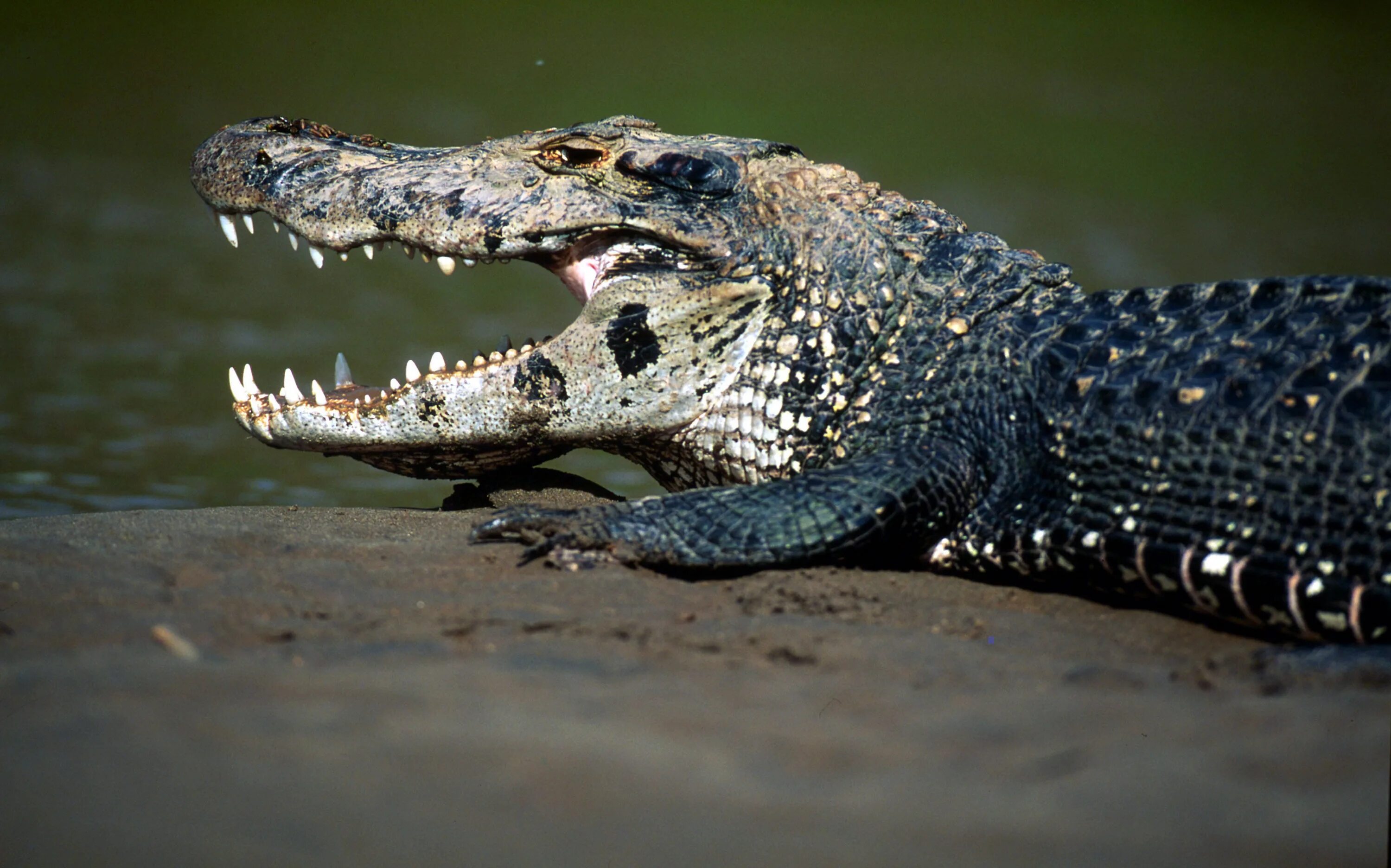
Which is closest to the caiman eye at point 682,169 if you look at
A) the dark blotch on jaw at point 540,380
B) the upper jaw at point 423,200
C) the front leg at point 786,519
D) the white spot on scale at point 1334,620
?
the upper jaw at point 423,200

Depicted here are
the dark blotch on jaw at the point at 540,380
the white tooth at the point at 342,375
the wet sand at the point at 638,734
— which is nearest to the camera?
the wet sand at the point at 638,734

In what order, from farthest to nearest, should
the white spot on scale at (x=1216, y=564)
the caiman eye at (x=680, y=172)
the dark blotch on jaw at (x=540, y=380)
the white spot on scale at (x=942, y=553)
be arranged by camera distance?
the caiman eye at (x=680, y=172), the dark blotch on jaw at (x=540, y=380), the white spot on scale at (x=942, y=553), the white spot on scale at (x=1216, y=564)

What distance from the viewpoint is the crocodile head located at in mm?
3492

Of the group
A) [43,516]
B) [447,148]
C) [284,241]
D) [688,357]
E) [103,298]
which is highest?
[284,241]

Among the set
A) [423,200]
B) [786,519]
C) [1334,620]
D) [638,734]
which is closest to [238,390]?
[423,200]

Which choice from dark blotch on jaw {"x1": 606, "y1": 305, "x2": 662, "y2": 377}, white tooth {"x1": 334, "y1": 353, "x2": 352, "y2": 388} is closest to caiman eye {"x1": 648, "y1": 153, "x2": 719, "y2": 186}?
dark blotch on jaw {"x1": 606, "y1": 305, "x2": 662, "y2": 377}

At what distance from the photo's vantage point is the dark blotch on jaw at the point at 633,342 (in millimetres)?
3486

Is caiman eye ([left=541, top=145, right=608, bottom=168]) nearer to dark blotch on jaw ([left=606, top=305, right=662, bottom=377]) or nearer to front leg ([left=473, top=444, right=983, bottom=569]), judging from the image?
dark blotch on jaw ([left=606, top=305, right=662, bottom=377])

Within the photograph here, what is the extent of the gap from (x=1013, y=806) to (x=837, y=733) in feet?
1.03

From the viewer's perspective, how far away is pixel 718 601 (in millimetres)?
2701

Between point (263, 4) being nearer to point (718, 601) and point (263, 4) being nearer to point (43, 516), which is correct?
point (43, 516)

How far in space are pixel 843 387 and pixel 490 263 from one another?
1.14 metres

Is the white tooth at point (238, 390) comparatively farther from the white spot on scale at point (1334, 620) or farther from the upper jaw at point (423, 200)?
the white spot on scale at point (1334, 620)

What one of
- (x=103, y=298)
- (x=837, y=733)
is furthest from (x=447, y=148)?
(x=103, y=298)
